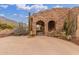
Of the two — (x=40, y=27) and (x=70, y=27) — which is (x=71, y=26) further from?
(x=40, y=27)

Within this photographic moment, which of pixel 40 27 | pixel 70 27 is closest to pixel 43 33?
pixel 40 27

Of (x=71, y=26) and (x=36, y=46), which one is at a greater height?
(x=71, y=26)

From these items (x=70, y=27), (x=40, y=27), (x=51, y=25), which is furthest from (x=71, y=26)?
(x=40, y=27)

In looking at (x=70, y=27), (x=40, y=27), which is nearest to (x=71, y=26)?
(x=70, y=27)

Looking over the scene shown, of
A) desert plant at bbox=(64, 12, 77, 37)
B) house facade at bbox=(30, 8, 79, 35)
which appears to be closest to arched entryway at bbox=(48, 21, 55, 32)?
house facade at bbox=(30, 8, 79, 35)

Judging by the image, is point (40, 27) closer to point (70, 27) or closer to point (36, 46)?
point (36, 46)

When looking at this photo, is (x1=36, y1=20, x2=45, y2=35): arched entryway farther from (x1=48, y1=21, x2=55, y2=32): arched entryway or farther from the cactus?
the cactus

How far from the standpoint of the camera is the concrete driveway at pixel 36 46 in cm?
232

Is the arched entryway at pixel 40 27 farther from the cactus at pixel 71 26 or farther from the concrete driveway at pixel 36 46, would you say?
the cactus at pixel 71 26

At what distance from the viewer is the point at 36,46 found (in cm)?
234

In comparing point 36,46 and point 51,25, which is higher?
point 51,25

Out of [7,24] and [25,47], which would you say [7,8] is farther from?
[25,47]

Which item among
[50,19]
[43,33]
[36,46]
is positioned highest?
[50,19]
